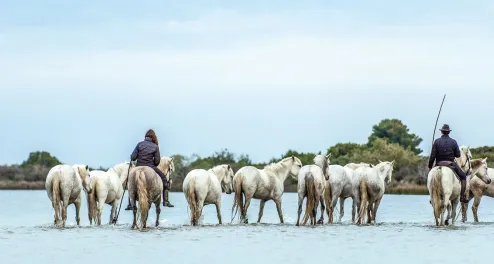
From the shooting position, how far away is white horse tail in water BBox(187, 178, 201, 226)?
23.4 m

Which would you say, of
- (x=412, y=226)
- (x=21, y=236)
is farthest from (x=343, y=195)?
(x=21, y=236)

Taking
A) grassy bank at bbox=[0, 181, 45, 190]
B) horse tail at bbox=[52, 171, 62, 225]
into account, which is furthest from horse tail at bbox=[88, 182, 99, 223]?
grassy bank at bbox=[0, 181, 45, 190]

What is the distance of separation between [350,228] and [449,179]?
2.43 metres

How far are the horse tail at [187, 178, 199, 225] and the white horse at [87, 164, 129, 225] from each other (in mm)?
2033

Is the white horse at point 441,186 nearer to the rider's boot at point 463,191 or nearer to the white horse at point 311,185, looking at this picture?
the rider's boot at point 463,191

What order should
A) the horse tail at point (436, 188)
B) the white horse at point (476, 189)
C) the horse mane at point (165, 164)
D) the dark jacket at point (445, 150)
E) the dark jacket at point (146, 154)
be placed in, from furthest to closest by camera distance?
1. the white horse at point (476, 189)
2. the horse mane at point (165, 164)
3. the dark jacket at point (445, 150)
4. the horse tail at point (436, 188)
5. the dark jacket at point (146, 154)

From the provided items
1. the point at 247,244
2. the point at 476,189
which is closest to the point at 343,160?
the point at 476,189

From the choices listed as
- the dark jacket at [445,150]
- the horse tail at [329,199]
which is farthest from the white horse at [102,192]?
the dark jacket at [445,150]

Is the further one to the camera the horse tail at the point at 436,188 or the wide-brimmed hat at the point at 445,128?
the wide-brimmed hat at the point at 445,128

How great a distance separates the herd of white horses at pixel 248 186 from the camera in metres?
22.6

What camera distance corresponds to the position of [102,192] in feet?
79.2

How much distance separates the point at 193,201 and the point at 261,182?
2.20 m

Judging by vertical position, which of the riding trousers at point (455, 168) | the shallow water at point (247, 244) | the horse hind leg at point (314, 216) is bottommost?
the shallow water at point (247, 244)

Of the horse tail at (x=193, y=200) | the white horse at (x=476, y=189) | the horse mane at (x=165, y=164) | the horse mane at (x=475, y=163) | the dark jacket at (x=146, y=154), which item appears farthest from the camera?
the white horse at (x=476, y=189)
